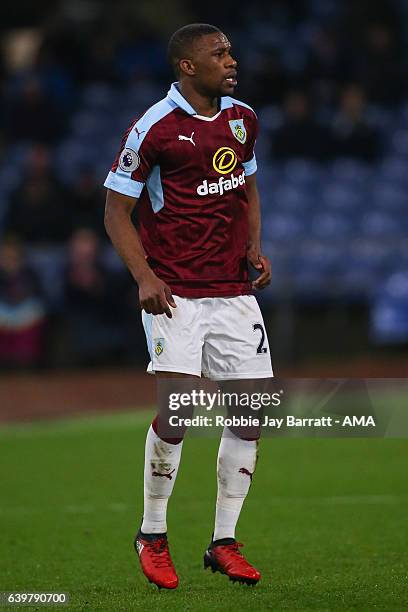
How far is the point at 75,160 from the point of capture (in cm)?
1945

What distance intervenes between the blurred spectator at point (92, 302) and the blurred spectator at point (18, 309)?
389mm

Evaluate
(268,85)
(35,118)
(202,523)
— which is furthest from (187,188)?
(35,118)

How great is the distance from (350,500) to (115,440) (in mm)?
3620

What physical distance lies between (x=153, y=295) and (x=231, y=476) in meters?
0.95

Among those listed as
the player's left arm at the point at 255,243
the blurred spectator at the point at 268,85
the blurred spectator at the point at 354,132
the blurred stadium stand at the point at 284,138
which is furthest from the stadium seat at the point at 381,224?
the player's left arm at the point at 255,243

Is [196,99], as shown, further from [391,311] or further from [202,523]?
[391,311]

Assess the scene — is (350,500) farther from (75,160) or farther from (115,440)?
(75,160)

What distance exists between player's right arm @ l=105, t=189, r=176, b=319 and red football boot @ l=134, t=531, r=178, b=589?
1037 millimetres

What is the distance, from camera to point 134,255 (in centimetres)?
578

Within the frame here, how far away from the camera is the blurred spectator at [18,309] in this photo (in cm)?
1593

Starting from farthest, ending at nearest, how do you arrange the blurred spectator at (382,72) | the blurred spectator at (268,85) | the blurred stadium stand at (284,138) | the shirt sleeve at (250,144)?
1. the blurred spectator at (268,85)
2. the blurred spectator at (382,72)
3. the blurred stadium stand at (284,138)
4. the shirt sleeve at (250,144)

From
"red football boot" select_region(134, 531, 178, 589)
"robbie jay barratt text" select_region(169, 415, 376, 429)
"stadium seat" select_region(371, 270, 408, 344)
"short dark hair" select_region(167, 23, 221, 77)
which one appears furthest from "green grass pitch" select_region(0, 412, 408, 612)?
"stadium seat" select_region(371, 270, 408, 344)

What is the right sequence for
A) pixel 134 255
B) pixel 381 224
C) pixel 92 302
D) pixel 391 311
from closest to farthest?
pixel 134 255 → pixel 391 311 → pixel 92 302 → pixel 381 224

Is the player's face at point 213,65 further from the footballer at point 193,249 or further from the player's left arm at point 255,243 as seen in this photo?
the player's left arm at point 255,243
